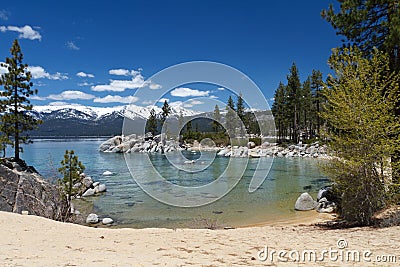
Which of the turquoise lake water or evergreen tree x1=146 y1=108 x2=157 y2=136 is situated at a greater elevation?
evergreen tree x1=146 y1=108 x2=157 y2=136

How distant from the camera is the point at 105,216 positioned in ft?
48.9

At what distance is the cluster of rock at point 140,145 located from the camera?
209 feet

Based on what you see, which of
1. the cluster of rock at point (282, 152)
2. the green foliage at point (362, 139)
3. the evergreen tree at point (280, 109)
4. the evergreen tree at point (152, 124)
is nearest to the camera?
the green foliage at point (362, 139)

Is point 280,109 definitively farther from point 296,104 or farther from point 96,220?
point 96,220

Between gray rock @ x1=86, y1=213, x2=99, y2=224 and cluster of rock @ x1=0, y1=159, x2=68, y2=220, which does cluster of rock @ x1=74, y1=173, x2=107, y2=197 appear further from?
gray rock @ x1=86, y1=213, x2=99, y2=224

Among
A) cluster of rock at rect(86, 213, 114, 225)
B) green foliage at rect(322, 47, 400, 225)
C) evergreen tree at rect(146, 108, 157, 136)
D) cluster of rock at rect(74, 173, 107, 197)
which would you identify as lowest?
cluster of rock at rect(86, 213, 114, 225)

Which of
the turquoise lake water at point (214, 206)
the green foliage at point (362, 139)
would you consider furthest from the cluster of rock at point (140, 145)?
the green foliage at point (362, 139)

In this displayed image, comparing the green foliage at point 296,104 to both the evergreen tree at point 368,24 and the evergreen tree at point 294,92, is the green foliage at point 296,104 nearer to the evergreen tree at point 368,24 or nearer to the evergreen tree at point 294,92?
the evergreen tree at point 294,92

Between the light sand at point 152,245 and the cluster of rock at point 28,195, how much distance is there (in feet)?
12.4

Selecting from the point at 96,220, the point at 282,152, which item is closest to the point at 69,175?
the point at 96,220

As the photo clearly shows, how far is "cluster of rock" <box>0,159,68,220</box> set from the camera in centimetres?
1238

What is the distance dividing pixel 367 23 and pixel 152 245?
488 inches

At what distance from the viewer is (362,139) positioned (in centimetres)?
869

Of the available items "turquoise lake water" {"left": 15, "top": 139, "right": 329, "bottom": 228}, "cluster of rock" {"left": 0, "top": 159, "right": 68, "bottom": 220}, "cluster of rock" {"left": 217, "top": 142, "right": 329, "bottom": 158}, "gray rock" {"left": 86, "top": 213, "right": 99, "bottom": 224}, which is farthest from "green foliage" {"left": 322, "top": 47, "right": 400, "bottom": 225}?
"cluster of rock" {"left": 217, "top": 142, "right": 329, "bottom": 158}
